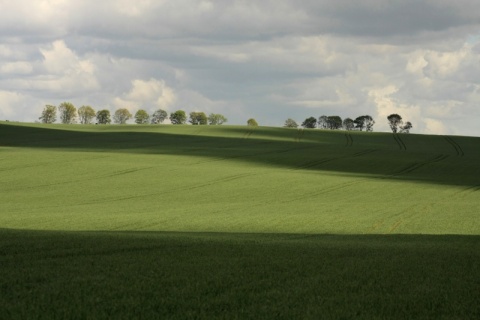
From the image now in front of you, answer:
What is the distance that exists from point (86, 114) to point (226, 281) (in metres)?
179

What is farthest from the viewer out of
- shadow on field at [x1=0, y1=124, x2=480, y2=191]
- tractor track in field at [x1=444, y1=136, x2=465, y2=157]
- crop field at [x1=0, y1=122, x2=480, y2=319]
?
tractor track in field at [x1=444, y1=136, x2=465, y2=157]

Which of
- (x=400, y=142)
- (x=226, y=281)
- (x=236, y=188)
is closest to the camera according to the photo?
(x=226, y=281)

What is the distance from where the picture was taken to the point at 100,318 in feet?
25.8

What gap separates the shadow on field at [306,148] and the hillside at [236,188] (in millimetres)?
184

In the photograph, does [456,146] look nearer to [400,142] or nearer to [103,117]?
[400,142]

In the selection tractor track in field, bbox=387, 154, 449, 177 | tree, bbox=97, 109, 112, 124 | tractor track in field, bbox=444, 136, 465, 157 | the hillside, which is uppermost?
tree, bbox=97, 109, 112, 124

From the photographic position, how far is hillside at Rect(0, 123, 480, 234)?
2623cm

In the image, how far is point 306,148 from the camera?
73.9 metres

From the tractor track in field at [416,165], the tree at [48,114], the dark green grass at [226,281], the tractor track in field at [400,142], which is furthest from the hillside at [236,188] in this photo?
Answer: the tree at [48,114]

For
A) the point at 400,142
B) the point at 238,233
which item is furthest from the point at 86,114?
the point at 238,233

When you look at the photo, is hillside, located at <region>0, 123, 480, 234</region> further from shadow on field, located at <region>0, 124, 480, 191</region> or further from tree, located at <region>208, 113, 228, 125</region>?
tree, located at <region>208, 113, 228, 125</region>

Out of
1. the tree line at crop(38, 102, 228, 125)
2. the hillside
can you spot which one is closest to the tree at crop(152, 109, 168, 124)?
the tree line at crop(38, 102, 228, 125)

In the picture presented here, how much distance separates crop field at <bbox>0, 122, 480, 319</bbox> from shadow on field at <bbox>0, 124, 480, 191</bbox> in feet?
1.42

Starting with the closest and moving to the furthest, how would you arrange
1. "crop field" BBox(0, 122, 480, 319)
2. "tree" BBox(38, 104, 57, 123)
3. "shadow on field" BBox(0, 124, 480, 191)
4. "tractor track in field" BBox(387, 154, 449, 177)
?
"crop field" BBox(0, 122, 480, 319), "tractor track in field" BBox(387, 154, 449, 177), "shadow on field" BBox(0, 124, 480, 191), "tree" BBox(38, 104, 57, 123)
